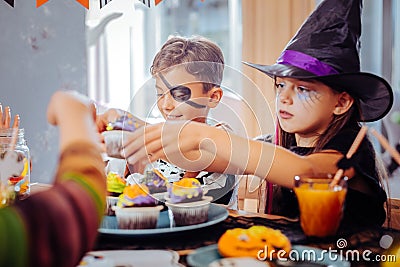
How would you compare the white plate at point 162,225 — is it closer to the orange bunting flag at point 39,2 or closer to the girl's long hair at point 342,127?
the girl's long hair at point 342,127

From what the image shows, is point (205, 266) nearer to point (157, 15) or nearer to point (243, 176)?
point (243, 176)

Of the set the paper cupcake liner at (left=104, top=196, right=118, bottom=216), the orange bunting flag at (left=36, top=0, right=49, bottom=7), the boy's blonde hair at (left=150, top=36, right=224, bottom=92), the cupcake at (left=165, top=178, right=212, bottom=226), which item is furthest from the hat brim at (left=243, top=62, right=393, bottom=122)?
the orange bunting flag at (left=36, top=0, right=49, bottom=7)

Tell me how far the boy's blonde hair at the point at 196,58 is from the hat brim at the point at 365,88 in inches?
4.9

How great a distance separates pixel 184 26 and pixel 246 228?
38 centimetres

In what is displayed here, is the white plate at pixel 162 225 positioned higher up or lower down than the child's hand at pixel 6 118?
lower down

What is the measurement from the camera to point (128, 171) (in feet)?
2.75

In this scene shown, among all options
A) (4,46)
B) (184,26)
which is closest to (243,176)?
(184,26)

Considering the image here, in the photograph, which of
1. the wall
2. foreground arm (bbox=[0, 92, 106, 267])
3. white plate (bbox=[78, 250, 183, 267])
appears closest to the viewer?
foreground arm (bbox=[0, 92, 106, 267])

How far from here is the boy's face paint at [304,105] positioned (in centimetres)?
79

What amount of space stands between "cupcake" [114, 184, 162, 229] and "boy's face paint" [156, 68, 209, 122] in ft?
0.42

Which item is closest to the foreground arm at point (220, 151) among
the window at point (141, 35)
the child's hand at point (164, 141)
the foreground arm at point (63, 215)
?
the child's hand at point (164, 141)

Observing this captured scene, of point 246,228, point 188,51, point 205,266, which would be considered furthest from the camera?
point 188,51

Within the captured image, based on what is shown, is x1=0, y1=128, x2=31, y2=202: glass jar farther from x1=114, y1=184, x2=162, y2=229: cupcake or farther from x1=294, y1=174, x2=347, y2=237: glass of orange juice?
x1=294, y1=174, x2=347, y2=237: glass of orange juice

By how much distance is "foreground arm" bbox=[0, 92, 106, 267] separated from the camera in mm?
463
